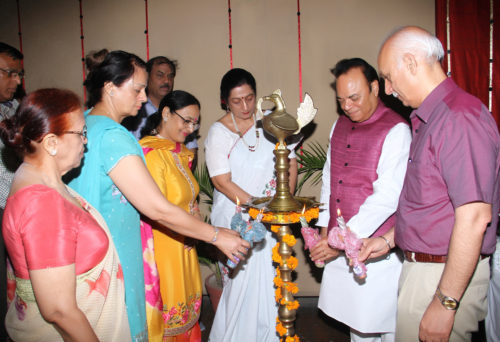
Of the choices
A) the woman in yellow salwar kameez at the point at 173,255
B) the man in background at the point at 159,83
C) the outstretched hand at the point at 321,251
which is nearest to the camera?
the outstretched hand at the point at 321,251

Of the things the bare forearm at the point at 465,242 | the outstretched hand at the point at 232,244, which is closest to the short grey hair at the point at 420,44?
the bare forearm at the point at 465,242

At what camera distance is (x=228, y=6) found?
376 centimetres

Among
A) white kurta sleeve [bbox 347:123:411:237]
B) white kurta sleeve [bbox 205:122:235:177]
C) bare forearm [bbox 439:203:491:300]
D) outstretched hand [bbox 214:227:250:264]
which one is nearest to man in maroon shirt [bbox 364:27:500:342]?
bare forearm [bbox 439:203:491:300]

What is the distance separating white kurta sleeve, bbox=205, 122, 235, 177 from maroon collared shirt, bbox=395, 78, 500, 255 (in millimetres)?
1468

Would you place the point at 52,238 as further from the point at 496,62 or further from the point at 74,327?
the point at 496,62

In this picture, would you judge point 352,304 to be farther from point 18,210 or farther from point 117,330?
point 18,210

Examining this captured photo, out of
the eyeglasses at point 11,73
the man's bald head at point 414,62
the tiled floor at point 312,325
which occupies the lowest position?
the tiled floor at point 312,325

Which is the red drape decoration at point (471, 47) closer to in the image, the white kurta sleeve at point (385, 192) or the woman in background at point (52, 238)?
the white kurta sleeve at point (385, 192)

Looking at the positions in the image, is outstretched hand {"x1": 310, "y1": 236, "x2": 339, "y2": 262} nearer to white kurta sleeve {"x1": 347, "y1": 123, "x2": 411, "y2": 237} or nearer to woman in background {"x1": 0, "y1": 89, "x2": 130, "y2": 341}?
white kurta sleeve {"x1": 347, "y1": 123, "x2": 411, "y2": 237}

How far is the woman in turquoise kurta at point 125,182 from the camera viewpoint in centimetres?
165

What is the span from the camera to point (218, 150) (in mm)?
2863

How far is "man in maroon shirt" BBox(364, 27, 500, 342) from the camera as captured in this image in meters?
1.33

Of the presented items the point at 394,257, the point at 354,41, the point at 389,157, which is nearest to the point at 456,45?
the point at 354,41

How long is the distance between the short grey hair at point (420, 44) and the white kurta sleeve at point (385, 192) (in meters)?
0.66
